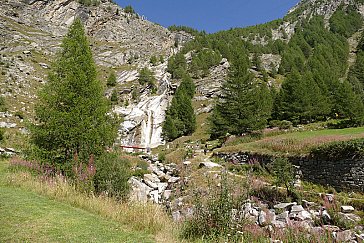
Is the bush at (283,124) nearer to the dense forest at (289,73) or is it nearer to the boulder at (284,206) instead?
the dense forest at (289,73)

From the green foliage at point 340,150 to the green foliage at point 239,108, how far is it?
16369 mm

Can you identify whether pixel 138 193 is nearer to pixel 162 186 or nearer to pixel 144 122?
pixel 162 186

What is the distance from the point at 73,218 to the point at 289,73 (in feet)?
217

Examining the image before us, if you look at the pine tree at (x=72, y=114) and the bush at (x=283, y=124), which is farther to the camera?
the bush at (x=283, y=124)

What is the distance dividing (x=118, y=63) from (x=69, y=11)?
3499 centimetres

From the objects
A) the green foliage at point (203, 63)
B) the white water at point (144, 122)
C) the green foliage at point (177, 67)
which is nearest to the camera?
the white water at point (144, 122)

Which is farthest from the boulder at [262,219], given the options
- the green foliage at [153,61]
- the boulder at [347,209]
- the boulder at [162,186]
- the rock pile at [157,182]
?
the green foliage at [153,61]

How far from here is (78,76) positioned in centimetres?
1355

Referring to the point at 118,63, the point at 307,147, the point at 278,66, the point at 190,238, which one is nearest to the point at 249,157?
the point at 307,147

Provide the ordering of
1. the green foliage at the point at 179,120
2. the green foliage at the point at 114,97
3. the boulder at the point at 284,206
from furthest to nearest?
1. the green foliage at the point at 114,97
2. the green foliage at the point at 179,120
3. the boulder at the point at 284,206

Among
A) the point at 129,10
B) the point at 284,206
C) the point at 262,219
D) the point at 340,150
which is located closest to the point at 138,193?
the point at 262,219

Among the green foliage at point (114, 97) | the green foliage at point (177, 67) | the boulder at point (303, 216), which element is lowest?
the boulder at point (303, 216)

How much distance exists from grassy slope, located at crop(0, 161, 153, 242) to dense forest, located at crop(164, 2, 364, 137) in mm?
27729

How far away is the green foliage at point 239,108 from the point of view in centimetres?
3403
